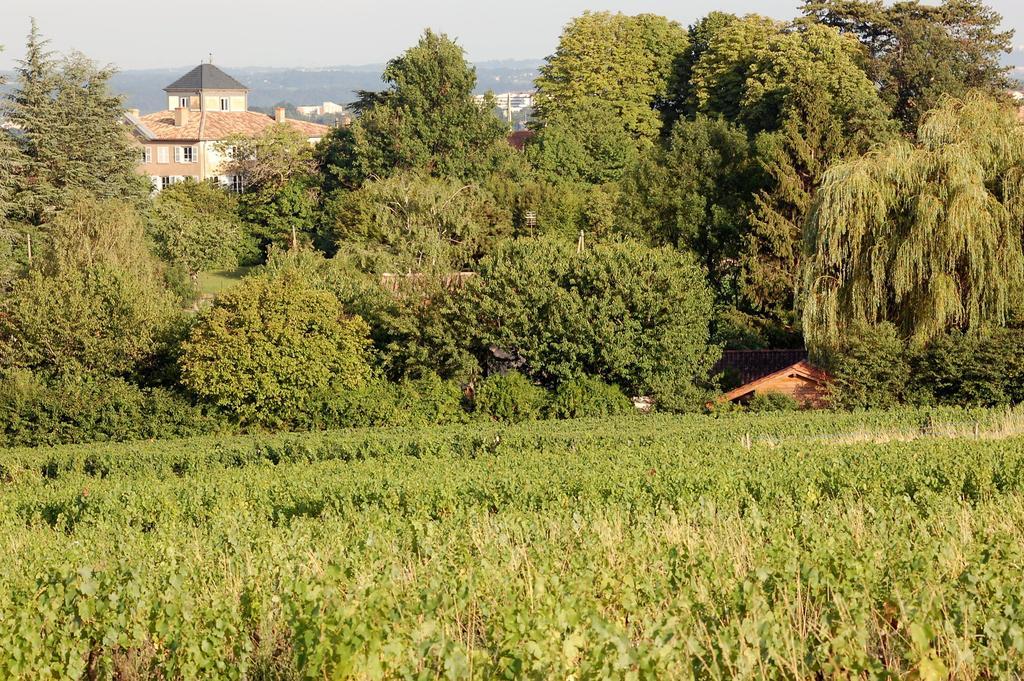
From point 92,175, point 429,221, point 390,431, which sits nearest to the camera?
point 390,431

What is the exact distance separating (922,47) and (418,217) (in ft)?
98.0

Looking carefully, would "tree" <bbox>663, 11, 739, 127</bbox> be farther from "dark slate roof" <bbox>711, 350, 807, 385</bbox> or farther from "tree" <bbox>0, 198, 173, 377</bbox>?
Result: "tree" <bbox>0, 198, 173, 377</bbox>

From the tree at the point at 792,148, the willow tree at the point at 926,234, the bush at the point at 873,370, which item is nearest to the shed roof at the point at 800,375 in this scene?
the willow tree at the point at 926,234

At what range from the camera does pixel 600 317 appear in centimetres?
3962

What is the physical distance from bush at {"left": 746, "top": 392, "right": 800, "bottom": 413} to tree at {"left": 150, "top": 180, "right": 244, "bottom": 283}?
35284mm

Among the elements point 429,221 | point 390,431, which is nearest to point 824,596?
point 390,431

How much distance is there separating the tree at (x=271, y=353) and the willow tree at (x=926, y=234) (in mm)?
15269

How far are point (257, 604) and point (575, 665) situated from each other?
9.74ft

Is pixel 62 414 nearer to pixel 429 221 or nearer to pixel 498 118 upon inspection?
pixel 429 221

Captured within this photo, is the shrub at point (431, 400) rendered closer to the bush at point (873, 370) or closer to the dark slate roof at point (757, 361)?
the dark slate roof at point (757, 361)

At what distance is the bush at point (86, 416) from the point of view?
3981 cm

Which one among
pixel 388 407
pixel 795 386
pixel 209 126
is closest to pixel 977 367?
pixel 795 386

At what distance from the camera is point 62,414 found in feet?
132

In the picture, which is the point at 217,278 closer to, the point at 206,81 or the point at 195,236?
the point at 195,236
